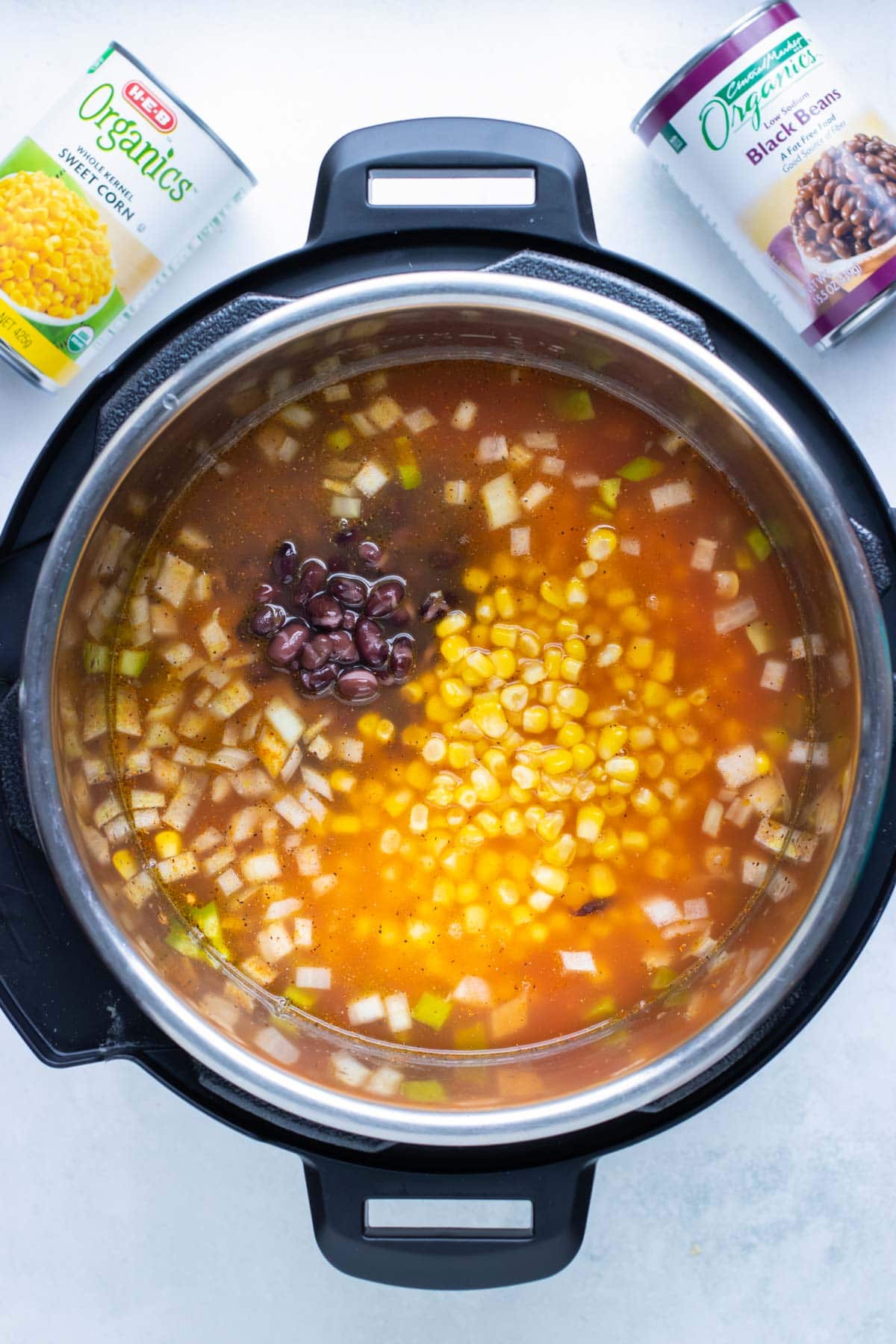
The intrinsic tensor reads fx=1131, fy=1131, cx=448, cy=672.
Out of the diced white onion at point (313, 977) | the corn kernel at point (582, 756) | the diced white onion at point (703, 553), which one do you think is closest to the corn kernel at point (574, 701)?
the corn kernel at point (582, 756)

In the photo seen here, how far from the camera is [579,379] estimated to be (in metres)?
1.81

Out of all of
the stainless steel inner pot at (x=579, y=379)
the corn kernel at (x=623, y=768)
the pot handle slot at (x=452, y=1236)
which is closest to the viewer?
the stainless steel inner pot at (x=579, y=379)

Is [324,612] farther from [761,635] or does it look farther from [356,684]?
[761,635]

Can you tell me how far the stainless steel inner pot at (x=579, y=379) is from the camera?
60.4 inches

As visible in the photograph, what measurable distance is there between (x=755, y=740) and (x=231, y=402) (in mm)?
1005

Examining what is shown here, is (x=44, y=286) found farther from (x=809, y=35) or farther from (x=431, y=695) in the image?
(x=809, y=35)

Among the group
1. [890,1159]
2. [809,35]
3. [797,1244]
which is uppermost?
[809,35]

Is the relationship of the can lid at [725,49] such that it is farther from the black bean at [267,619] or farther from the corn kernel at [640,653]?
the black bean at [267,619]

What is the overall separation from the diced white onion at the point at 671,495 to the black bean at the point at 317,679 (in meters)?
0.59

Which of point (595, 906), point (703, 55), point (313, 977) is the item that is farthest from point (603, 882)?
point (703, 55)

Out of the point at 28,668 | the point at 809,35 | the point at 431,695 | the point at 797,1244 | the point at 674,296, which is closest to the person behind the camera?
the point at 28,668

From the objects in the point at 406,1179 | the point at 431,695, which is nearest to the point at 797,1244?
the point at 406,1179

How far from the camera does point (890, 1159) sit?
2.04 metres

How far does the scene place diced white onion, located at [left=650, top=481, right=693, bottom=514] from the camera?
1.83 metres
